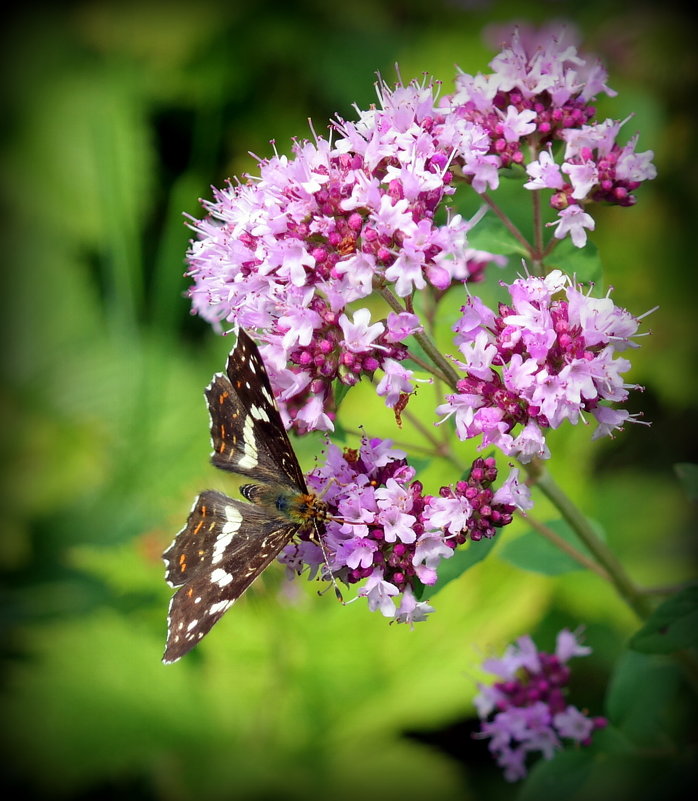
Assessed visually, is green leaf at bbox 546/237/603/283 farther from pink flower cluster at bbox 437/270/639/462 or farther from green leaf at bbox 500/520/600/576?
green leaf at bbox 500/520/600/576

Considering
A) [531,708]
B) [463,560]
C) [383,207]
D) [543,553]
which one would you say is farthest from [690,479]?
[383,207]

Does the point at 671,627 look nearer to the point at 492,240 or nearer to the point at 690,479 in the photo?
the point at 690,479

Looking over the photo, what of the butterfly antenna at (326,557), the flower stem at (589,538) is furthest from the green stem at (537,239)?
the butterfly antenna at (326,557)

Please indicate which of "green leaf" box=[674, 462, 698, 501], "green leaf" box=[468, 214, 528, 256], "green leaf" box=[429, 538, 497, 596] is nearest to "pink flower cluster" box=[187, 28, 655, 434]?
"green leaf" box=[468, 214, 528, 256]

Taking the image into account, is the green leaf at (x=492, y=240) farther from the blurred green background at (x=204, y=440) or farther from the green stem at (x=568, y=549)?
the blurred green background at (x=204, y=440)

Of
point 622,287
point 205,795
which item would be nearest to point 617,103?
point 622,287

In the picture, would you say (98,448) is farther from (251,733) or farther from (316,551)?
(316,551)

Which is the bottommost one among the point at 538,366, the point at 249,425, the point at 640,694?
the point at 640,694
